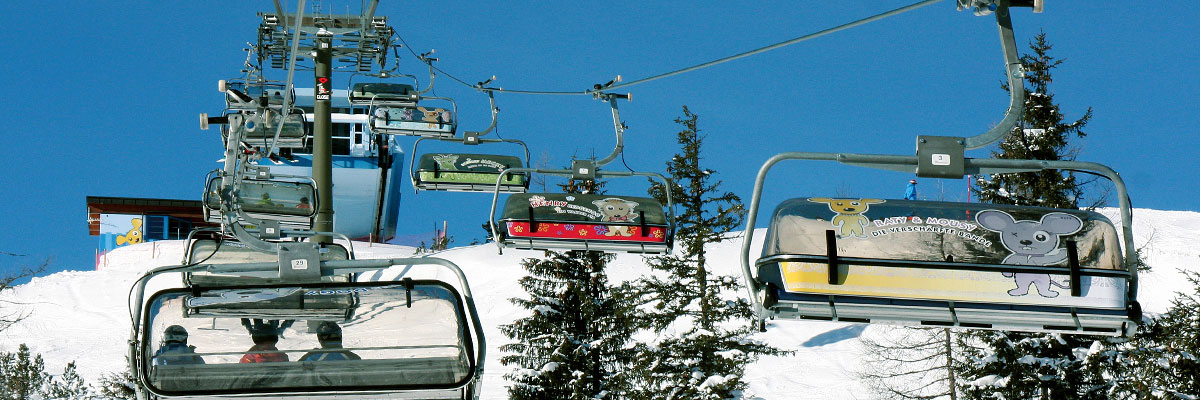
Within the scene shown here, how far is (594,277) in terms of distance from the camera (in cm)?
3472

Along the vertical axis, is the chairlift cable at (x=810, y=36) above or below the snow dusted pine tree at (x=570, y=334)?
above

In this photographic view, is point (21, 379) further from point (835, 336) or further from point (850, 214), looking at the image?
point (850, 214)

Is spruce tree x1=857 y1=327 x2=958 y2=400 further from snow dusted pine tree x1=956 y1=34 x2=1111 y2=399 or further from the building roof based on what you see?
the building roof

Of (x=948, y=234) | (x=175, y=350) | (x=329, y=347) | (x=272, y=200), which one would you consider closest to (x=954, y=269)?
(x=948, y=234)

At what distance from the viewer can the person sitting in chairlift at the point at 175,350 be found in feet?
27.4

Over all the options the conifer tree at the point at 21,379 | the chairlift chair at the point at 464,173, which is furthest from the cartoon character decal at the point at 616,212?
the conifer tree at the point at 21,379

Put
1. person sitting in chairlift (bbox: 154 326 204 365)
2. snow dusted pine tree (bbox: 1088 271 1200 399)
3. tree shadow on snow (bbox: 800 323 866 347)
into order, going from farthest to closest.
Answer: tree shadow on snow (bbox: 800 323 866 347) < snow dusted pine tree (bbox: 1088 271 1200 399) < person sitting in chairlift (bbox: 154 326 204 365)

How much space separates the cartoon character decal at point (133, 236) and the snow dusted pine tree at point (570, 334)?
6100 cm

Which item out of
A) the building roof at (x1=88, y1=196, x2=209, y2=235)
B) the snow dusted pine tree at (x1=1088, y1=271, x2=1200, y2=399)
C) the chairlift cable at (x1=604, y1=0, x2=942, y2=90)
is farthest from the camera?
the building roof at (x1=88, y1=196, x2=209, y2=235)

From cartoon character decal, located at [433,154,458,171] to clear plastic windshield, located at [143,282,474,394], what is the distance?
1115cm

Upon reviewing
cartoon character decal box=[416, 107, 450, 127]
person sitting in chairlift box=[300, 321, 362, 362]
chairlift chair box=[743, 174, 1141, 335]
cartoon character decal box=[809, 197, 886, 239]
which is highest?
cartoon character decal box=[416, 107, 450, 127]

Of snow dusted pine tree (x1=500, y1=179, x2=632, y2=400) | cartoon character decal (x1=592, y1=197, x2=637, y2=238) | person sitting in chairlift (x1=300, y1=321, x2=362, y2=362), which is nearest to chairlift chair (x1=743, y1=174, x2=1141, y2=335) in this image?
person sitting in chairlift (x1=300, y1=321, x2=362, y2=362)

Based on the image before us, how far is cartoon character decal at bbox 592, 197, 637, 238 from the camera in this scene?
16.2 metres

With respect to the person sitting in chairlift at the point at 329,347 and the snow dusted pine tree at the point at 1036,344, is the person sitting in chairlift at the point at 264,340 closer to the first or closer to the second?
the person sitting in chairlift at the point at 329,347
